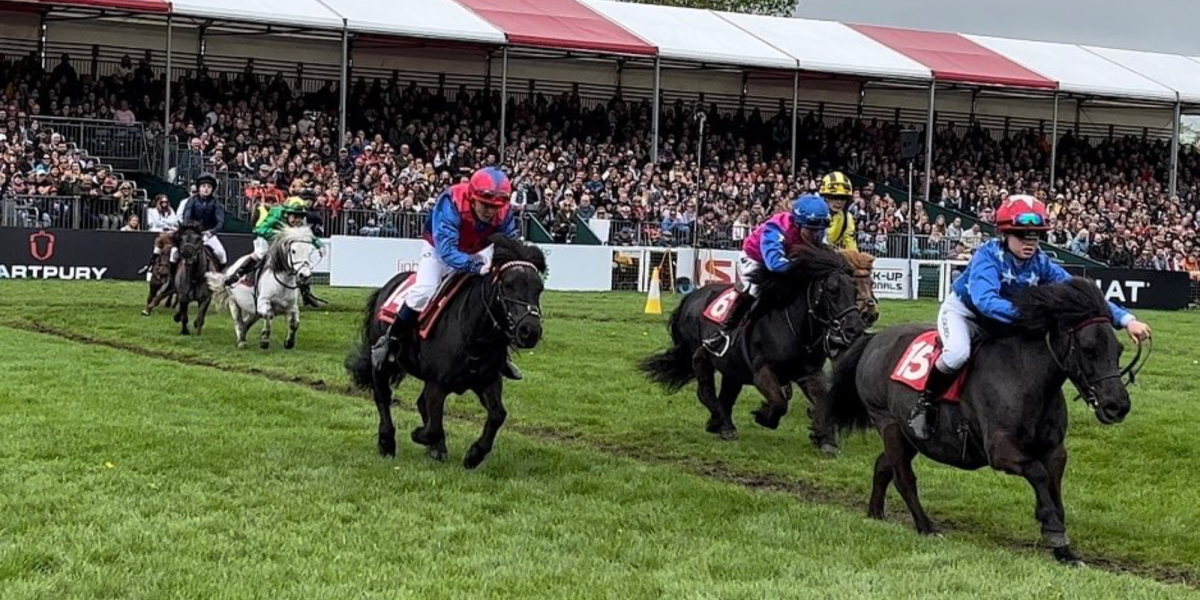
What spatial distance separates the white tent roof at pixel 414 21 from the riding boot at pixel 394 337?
82.5 feet

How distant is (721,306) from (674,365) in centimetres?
104

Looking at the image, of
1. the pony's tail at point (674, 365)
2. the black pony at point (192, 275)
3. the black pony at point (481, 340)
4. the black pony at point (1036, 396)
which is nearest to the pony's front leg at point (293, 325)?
the black pony at point (192, 275)

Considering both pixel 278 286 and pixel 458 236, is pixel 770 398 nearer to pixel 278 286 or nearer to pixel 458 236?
pixel 458 236

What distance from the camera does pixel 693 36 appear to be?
4150 centimetres

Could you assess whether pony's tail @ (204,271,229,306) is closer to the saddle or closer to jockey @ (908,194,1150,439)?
the saddle

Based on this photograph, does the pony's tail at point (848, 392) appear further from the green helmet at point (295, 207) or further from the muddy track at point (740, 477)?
the green helmet at point (295, 207)

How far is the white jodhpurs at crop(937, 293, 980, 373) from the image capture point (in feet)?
29.0

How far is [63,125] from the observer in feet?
109

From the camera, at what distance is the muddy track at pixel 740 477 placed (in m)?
8.77

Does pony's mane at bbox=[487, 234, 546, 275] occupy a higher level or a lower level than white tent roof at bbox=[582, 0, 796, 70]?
lower

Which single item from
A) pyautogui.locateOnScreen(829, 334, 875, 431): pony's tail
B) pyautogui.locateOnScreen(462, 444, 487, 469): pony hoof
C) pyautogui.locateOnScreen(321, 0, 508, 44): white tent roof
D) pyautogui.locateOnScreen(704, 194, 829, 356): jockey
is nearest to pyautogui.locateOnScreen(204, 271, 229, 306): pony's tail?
pyautogui.locateOnScreen(704, 194, 829, 356): jockey

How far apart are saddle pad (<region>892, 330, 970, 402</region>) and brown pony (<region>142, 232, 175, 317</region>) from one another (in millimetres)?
14171

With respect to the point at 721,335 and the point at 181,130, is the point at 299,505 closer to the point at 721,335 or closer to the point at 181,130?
the point at 721,335

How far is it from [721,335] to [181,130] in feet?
81.0
